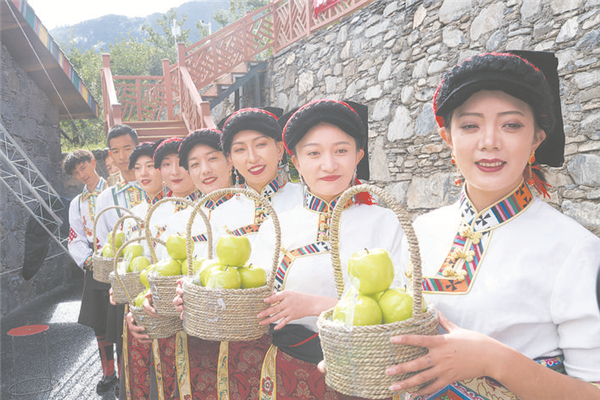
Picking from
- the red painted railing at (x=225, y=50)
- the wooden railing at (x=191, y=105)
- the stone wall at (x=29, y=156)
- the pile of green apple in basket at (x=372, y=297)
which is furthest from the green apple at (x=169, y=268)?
the red painted railing at (x=225, y=50)

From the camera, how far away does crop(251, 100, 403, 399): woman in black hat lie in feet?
6.05

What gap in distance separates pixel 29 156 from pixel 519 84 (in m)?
9.07

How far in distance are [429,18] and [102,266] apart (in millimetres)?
4584

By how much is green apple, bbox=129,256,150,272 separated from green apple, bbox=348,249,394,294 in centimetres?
186

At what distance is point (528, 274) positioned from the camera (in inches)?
46.9

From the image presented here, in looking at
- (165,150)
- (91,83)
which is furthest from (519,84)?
(91,83)

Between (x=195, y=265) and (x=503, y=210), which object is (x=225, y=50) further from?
(x=503, y=210)

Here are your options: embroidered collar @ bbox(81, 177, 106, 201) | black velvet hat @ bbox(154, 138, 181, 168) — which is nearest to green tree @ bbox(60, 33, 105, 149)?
embroidered collar @ bbox(81, 177, 106, 201)

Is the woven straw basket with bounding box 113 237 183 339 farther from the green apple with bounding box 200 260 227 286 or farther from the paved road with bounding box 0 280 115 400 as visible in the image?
the paved road with bounding box 0 280 115 400

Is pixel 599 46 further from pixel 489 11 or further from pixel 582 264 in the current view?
pixel 582 264

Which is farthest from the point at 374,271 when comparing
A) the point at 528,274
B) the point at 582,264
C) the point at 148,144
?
the point at 148,144

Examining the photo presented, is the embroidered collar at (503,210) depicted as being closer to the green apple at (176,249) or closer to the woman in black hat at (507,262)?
the woman in black hat at (507,262)

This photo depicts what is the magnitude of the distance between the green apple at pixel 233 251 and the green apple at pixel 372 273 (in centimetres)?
69

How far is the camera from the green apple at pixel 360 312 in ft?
3.63
